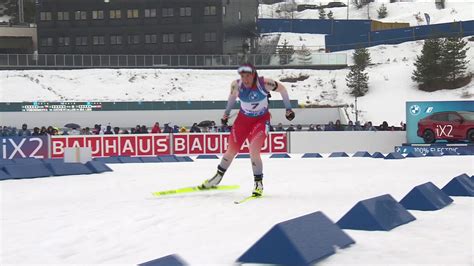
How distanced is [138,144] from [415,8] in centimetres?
10497

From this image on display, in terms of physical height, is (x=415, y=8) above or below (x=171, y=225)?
above

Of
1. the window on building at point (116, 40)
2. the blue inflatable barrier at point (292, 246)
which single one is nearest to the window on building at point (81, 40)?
the window on building at point (116, 40)

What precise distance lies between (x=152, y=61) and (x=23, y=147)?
3460 centimetres

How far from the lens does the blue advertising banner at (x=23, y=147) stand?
2411 centimetres

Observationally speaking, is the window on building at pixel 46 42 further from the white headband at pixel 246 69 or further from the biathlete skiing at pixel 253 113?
the white headband at pixel 246 69

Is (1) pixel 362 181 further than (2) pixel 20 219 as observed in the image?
Yes

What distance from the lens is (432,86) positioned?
5384cm

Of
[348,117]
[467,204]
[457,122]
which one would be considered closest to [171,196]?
[467,204]

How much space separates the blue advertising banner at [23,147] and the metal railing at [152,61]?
3336 cm

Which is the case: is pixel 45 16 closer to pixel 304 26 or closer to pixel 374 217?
pixel 304 26

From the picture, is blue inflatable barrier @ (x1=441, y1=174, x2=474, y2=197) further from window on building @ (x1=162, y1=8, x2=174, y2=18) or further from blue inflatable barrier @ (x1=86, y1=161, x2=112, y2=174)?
window on building @ (x1=162, y1=8, x2=174, y2=18)

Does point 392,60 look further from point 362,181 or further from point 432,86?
point 362,181

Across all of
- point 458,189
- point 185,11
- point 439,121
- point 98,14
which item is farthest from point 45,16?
point 458,189

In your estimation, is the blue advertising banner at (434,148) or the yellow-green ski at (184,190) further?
the blue advertising banner at (434,148)
